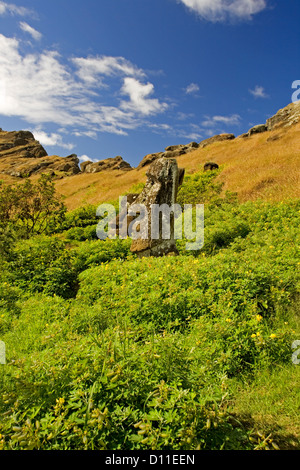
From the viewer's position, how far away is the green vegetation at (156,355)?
233cm

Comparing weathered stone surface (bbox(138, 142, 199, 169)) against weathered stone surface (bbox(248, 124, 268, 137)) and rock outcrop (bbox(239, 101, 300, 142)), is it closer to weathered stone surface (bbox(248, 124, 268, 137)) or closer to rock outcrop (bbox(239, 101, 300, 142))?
rock outcrop (bbox(239, 101, 300, 142))

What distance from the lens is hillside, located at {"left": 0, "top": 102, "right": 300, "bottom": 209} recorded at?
14998 millimetres

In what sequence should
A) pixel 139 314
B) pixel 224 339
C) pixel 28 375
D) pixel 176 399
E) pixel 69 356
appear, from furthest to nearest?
pixel 139 314 < pixel 224 339 < pixel 69 356 < pixel 28 375 < pixel 176 399

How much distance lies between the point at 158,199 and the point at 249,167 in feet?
41.4

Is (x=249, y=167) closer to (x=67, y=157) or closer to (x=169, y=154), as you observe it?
(x=169, y=154)

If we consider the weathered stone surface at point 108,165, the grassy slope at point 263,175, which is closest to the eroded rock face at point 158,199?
the grassy slope at point 263,175

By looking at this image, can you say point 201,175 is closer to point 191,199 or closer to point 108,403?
point 191,199

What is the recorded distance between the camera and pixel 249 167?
19.7m

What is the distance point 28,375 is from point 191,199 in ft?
52.9

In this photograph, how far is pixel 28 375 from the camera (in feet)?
8.97

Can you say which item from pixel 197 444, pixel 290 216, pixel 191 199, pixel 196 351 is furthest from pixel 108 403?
pixel 191 199

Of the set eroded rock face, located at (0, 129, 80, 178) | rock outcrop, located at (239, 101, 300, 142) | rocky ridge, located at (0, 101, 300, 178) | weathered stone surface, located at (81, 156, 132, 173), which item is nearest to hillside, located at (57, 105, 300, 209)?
rock outcrop, located at (239, 101, 300, 142)

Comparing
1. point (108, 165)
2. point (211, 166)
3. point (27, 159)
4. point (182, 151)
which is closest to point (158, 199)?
point (211, 166)

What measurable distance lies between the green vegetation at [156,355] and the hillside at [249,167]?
716cm
